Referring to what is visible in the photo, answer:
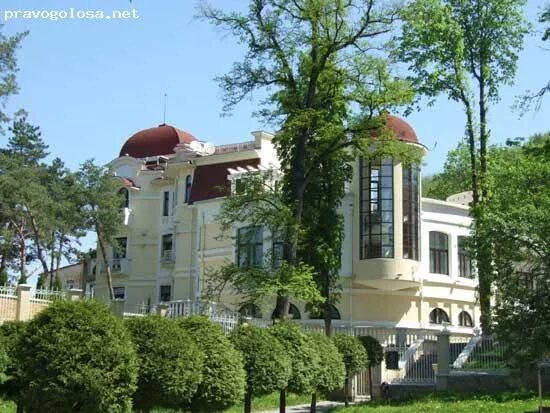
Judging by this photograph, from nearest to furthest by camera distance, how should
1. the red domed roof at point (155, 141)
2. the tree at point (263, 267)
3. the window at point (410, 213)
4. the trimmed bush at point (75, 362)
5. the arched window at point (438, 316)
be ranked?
the trimmed bush at point (75, 362) → the tree at point (263, 267) → the window at point (410, 213) → the arched window at point (438, 316) → the red domed roof at point (155, 141)

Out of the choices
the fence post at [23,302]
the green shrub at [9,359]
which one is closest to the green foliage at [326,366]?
the green shrub at [9,359]

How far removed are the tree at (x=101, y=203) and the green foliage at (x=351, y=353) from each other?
82.0 ft

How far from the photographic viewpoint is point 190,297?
141 feet

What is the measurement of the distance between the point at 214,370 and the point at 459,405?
876cm

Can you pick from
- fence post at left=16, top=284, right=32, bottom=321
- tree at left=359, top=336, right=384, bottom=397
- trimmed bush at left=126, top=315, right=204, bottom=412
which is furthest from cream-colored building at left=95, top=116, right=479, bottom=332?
trimmed bush at left=126, top=315, right=204, bottom=412

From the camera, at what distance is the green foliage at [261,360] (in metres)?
14.9

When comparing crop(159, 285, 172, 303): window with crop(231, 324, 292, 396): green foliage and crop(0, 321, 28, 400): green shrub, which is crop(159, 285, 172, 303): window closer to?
crop(231, 324, 292, 396): green foliage

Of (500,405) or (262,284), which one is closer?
(500,405)

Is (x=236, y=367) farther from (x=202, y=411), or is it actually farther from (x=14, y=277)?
(x=14, y=277)

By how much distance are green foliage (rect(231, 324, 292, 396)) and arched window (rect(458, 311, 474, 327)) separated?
2481cm

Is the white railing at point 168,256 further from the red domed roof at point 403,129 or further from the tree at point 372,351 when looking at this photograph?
the tree at point 372,351

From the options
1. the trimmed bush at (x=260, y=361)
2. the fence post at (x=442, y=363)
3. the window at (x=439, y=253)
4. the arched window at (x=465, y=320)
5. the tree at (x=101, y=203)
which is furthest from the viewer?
the tree at (x=101, y=203)

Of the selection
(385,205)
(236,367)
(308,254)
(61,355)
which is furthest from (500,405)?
(385,205)

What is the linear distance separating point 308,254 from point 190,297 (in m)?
16.5
